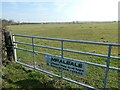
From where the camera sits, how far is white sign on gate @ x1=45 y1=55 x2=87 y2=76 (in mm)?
4602

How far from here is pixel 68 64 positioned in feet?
16.1

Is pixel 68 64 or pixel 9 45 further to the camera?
pixel 9 45

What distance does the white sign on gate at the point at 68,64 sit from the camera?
15.1ft

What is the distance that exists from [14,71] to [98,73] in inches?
109

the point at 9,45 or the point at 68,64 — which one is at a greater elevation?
the point at 9,45

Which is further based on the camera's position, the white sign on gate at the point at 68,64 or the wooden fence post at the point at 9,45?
the wooden fence post at the point at 9,45

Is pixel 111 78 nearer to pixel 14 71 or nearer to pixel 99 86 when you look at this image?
pixel 99 86

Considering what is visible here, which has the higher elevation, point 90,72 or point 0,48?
point 0,48

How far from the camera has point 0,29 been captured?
668cm

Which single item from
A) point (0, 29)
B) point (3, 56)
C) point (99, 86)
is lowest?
point (99, 86)

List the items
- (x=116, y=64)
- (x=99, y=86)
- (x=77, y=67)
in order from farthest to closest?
(x=116, y=64)
(x=99, y=86)
(x=77, y=67)

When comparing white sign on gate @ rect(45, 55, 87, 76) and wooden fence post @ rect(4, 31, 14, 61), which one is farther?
wooden fence post @ rect(4, 31, 14, 61)

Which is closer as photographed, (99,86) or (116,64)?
(99,86)

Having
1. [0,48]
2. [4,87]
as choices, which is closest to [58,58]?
[4,87]
